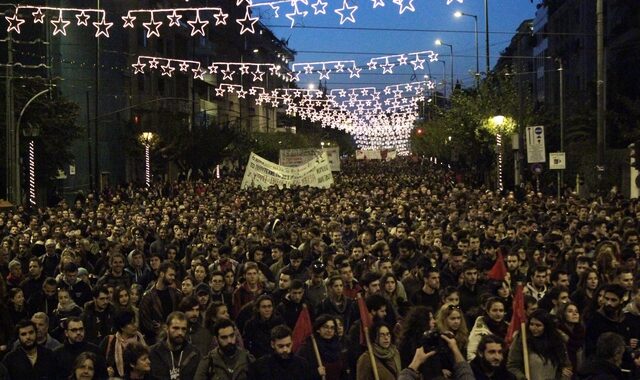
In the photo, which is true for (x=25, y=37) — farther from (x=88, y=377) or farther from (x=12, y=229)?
(x=88, y=377)

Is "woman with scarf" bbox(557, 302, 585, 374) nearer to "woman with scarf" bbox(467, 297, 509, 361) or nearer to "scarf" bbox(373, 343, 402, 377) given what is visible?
"woman with scarf" bbox(467, 297, 509, 361)

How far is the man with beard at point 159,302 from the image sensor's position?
32.6 ft

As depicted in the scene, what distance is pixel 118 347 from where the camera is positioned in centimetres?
834

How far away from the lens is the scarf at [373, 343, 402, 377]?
24.2 feet

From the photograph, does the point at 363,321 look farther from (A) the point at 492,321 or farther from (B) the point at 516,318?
(B) the point at 516,318

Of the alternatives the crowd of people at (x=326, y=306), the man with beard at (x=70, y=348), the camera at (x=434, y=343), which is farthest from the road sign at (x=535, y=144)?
the camera at (x=434, y=343)

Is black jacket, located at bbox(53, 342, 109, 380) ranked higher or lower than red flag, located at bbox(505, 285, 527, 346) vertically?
lower

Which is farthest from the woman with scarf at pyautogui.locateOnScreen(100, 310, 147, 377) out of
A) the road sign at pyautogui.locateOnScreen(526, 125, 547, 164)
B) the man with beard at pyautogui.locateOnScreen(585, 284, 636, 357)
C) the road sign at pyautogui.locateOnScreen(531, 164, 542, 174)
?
the road sign at pyautogui.locateOnScreen(531, 164, 542, 174)

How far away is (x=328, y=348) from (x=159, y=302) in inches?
110

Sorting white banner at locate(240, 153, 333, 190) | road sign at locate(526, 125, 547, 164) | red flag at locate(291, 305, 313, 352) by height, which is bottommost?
red flag at locate(291, 305, 313, 352)

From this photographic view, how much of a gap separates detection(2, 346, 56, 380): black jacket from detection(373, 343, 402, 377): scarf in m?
2.57

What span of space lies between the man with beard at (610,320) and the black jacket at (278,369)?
264 cm

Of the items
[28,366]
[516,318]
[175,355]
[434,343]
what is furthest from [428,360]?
[28,366]

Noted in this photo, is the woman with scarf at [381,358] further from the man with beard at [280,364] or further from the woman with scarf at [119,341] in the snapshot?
the woman with scarf at [119,341]
